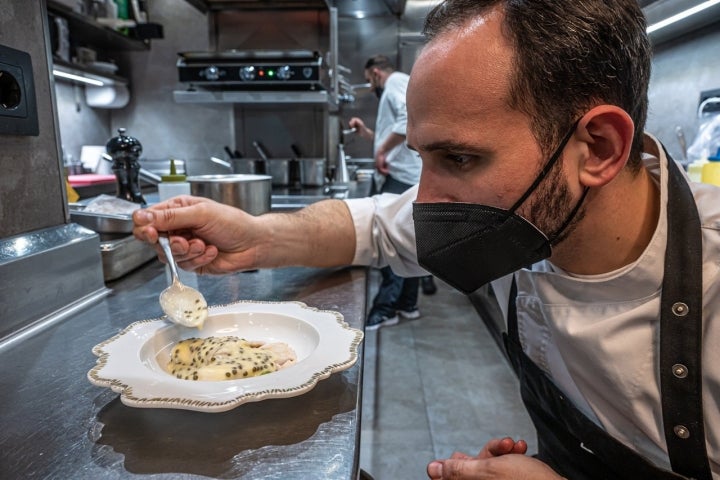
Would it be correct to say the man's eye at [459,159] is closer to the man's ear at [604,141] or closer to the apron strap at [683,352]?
the man's ear at [604,141]

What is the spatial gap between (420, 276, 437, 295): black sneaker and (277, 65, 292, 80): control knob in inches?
89.2

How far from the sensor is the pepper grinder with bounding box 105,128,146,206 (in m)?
1.41

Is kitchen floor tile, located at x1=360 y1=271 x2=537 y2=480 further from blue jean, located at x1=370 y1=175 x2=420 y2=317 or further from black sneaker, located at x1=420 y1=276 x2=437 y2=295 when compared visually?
black sneaker, located at x1=420 y1=276 x2=437 y2=295

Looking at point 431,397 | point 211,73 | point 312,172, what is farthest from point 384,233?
point 312,172

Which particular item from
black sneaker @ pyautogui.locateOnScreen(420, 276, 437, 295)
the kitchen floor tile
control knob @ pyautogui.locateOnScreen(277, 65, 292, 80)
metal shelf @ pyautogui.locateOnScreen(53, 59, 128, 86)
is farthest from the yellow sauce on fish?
black sneaker @ pyautogui.locateOnScreen(420, 276, 437, 295)

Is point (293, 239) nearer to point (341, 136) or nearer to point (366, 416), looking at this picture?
point (366, 416)

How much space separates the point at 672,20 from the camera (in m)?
2.00

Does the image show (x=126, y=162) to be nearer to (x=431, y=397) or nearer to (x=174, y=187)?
(x=174, y=187)

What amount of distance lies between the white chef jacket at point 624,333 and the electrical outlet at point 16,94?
3.31 ft

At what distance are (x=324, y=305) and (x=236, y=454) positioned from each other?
49cm

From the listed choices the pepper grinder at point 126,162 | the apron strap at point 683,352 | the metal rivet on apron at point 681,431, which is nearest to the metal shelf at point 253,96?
the pepper grinder at point 126,162

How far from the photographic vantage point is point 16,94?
2.94ft

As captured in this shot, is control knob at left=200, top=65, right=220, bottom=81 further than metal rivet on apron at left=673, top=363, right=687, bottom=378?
Yes

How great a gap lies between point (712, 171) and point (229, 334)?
1.86 meters
